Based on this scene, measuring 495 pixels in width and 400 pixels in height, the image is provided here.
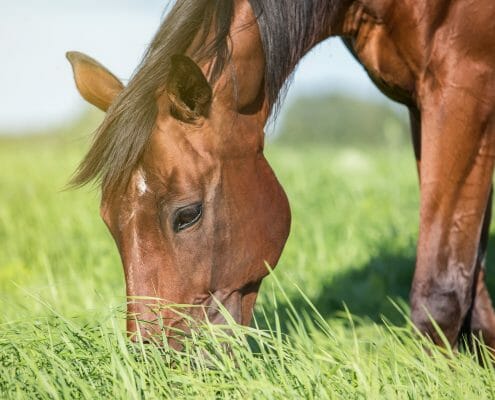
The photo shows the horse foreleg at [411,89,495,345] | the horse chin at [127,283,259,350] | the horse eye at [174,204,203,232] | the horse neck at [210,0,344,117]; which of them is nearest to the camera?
the horse chin at [127,283,259,350]

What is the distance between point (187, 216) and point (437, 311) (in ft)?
3.30

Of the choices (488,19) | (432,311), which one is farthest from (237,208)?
(488,19)

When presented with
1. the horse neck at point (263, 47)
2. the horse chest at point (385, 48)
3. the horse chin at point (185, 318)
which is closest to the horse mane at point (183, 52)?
the horse neck at point (263, 47)

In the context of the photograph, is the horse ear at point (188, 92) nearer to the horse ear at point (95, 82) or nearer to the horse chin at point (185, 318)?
the horse ear at point (95, 82)

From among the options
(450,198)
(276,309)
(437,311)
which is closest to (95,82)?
(276,309)

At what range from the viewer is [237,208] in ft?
8.87

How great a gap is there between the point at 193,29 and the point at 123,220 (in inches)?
27.2

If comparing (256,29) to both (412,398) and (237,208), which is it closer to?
(237,208)

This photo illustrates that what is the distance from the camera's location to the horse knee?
2.90 meters

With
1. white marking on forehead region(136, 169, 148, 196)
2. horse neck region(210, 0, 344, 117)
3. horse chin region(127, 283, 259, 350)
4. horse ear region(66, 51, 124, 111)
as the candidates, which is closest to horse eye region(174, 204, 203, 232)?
white marking on forehead region(136, 169, 148, 196)

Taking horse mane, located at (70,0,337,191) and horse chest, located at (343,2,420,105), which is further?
horse chest, located at (343,2,420,105)

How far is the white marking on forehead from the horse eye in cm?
13

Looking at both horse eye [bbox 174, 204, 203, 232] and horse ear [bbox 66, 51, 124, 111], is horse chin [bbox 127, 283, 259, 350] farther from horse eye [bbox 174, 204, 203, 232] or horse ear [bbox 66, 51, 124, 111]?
horse ear [bbox 66, 51, 124, 111]

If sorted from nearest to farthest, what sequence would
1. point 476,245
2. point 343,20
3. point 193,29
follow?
point 193,29 < point 476,245 < point 343,20
